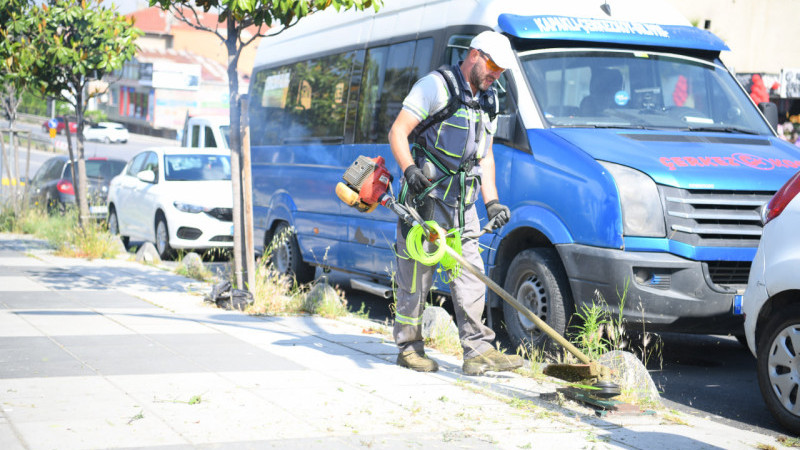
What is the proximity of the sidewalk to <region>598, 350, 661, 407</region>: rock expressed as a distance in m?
0.18

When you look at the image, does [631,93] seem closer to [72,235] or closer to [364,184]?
[364,184]

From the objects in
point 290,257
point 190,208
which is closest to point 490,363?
point 290,257

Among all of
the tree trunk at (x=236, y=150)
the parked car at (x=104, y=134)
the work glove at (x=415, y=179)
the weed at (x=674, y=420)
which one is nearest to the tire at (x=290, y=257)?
the tree trunk at (x=236, y=150)

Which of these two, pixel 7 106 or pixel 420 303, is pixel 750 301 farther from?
pixel 7 106

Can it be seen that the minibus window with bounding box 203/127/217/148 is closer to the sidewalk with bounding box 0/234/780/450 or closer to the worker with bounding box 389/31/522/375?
the sidewalk with bounding box 0/234/780/450

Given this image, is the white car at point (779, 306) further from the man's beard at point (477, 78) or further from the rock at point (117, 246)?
the rock at point (117, 246)

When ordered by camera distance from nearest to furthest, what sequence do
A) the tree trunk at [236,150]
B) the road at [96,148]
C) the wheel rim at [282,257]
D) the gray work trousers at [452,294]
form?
1. the gray work trousers at [452,294]
2. the tree trunk at [236,150]
3. the wheel rim at [282,257]
4. the road at [96,148]

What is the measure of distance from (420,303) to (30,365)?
93.0 inches

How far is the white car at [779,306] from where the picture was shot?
Result: 5.45 metres

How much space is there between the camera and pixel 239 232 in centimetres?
936

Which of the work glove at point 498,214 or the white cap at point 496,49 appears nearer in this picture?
the white cap at point 496,49

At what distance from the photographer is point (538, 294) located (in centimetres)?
710

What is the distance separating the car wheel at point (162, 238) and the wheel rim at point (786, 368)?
10399 mm

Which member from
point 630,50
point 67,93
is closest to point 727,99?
point 630,50
